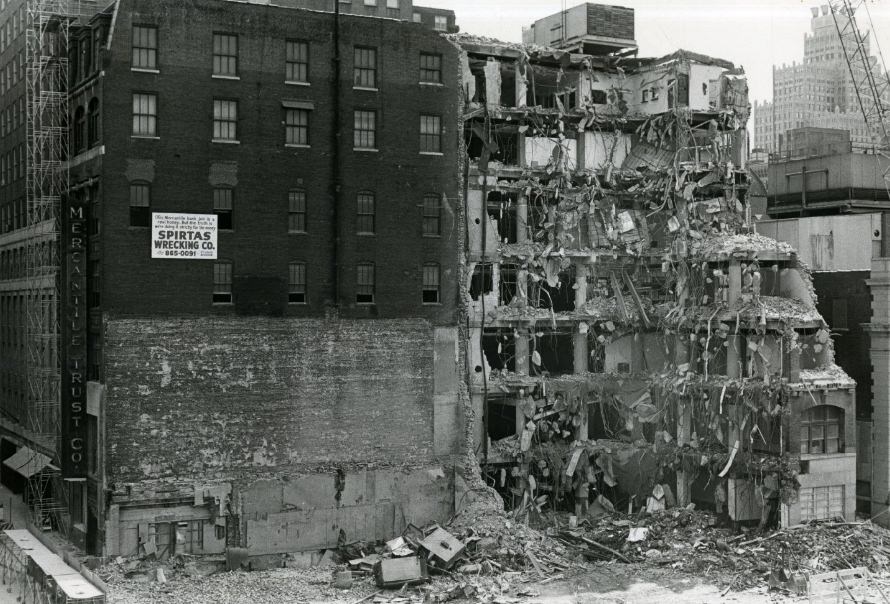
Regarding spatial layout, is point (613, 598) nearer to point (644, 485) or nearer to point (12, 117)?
point (644, 485)

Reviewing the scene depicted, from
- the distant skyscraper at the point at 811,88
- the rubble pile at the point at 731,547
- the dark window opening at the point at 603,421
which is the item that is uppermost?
the distant skyscraper at the point at 811,88

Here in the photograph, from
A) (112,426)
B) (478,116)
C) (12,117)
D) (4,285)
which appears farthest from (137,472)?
(12,117)

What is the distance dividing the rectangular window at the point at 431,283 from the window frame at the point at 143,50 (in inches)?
623

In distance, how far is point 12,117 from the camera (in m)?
73.4

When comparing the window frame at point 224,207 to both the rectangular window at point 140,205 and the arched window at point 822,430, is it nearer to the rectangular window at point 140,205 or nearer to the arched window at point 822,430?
the rectangular window at point 140,205

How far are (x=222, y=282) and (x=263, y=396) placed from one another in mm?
5538

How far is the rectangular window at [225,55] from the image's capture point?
50.9 m

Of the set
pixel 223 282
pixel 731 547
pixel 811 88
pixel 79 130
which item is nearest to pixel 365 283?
pixel 223 282

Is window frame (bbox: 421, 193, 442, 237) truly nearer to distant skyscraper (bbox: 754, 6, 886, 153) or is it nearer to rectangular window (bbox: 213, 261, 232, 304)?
rectangular window (bbox: 213, 261, 232, 304)

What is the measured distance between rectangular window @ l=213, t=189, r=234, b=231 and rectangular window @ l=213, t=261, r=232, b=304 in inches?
67.0

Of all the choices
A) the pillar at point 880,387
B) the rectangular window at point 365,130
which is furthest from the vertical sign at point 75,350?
the pillar at point 880,387

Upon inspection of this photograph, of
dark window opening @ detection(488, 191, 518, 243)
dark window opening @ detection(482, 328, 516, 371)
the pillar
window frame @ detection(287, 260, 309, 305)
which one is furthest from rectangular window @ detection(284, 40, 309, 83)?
the pillar

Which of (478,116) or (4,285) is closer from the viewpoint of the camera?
(478,116)

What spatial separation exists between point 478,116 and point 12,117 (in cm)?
3410
